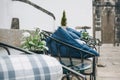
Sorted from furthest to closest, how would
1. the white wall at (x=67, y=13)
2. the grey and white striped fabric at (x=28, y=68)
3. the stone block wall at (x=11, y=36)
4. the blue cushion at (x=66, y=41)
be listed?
the white wall at (x=67, y=13) → the stone block wall at (x=11, y=36) → the blue cushion at (x=66, y=41) → the grey and white striped fabric at (x=28, y=68)

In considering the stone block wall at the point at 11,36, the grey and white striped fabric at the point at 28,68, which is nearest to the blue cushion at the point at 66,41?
the stone block wall at the point at 11,36

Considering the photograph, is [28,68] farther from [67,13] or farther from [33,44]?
[67,13]

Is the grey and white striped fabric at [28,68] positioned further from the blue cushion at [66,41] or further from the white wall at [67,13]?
the white wall at [67,13]

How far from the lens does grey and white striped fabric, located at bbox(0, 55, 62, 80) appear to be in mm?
1458

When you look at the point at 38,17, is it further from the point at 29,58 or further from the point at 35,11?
the point at 29,58

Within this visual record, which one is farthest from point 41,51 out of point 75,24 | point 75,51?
point 75,24

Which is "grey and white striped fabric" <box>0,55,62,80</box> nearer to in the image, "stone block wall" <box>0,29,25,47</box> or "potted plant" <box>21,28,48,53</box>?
"potted plant" <box>21,28,48,53</box>

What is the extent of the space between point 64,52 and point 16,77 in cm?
250

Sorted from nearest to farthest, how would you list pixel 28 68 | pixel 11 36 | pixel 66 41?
1. pixel 28 68
2. pixel 66 41
3. pixel 11 36

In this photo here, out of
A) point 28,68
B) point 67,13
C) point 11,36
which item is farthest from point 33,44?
point 67,13

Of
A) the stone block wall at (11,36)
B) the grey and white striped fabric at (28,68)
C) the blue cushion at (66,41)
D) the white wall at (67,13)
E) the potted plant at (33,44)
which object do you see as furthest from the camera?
the white wall at (67,13)

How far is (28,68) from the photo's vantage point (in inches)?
59.6

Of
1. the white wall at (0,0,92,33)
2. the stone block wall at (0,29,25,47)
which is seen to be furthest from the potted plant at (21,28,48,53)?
the white wall at (0,0,92,33)

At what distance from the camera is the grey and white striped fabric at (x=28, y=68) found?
1.46 m
